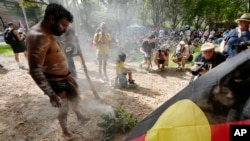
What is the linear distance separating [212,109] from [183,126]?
0.23m

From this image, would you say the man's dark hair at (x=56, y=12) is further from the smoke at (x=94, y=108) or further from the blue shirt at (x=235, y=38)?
the blue shirt at (x=235, y=38)

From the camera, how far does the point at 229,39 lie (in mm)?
5066

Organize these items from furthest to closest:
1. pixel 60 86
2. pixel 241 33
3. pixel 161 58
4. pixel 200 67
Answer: pixel 161 58, pixel 241 33, pixel 200 67, pixel 60 86

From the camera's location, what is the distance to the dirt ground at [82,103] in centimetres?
465

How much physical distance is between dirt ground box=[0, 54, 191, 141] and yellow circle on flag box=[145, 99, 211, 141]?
2540 mm

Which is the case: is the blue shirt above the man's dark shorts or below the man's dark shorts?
above

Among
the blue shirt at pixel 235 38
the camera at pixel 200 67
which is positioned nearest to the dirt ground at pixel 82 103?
the camera at pixel 200 67

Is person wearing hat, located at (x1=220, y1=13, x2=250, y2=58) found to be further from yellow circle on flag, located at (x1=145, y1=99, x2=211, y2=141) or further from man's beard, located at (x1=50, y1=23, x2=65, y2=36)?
yellow circle on flag, located at (x1=145, y1=99, x2=211, y2=141)

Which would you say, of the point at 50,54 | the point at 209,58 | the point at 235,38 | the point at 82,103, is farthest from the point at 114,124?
the point at 235,38

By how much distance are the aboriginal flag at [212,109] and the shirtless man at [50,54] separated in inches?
76.6

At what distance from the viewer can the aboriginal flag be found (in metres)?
1.64

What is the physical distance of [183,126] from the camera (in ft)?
5.54

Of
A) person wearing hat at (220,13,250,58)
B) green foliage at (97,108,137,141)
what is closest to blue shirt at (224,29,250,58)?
person wearing hat at (220,13,250,58)

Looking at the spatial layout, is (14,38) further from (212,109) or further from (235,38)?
(212,109)
